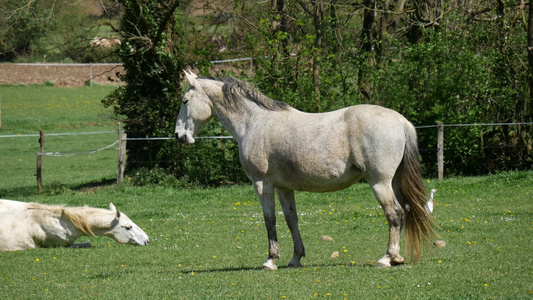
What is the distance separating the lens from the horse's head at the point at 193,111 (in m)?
8.77

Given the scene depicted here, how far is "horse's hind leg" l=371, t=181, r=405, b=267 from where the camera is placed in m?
7.65

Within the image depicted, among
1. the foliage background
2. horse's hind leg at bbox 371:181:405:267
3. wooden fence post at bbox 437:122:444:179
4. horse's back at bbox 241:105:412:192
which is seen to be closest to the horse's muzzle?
horse's back at bbox 241:105:412:192

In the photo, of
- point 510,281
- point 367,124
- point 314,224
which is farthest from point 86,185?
point 510,281

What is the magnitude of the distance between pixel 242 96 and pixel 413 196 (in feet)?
8.30

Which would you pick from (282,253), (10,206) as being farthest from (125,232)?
(282,253)

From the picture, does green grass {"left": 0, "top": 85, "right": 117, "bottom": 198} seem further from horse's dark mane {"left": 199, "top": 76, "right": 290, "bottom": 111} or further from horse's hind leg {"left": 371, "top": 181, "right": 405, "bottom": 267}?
horse's hind leg {"left": 371, "top": 181, "right": 405, "bottom": 267}

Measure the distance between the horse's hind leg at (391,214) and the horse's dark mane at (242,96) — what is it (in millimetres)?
1696

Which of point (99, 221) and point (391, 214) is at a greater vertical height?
point (391, 214)

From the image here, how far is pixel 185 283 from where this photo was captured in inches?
299

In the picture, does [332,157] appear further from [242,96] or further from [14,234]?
[14,234]

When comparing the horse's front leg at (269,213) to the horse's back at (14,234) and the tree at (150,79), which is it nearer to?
the horse's back at (14,234)

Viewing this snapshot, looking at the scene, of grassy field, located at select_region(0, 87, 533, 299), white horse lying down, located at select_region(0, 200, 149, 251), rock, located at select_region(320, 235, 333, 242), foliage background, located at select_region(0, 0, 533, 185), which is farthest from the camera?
foliage background, located at select_region(0, 0, 533, 185)

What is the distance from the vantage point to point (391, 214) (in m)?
7.69

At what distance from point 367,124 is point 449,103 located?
11.5 m
